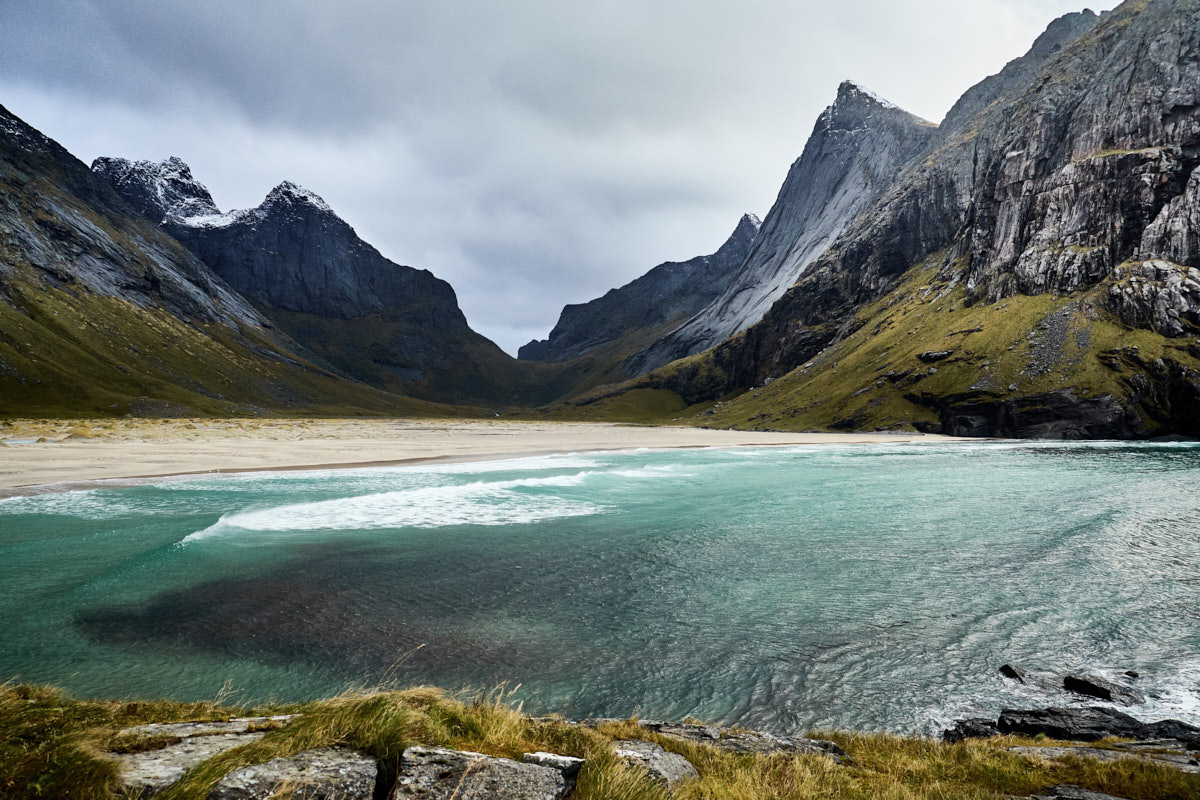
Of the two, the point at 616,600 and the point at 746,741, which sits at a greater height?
the point at 746,741

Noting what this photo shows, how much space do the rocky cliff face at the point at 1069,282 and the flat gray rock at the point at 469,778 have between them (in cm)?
13790

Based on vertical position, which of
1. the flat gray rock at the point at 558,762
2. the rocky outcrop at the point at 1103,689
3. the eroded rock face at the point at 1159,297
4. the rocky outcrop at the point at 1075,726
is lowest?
the rocky outcrop at the point at 1103,689

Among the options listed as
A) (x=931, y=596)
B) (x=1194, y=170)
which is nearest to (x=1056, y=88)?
(x=1194, y=170)

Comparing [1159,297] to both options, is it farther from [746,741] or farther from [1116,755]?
[746,741]

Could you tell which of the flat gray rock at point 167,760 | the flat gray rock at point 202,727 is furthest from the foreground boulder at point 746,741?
the flat gray rock at point 167,760

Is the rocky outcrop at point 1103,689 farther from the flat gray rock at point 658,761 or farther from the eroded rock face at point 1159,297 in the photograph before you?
the eroded rock face at point 1159,297

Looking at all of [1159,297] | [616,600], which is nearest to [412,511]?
[616,600]

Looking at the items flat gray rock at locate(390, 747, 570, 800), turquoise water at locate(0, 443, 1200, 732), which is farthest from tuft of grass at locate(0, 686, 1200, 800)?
turquoise water at locate(0, 443, 1200, 732)

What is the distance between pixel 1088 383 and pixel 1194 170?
67.2 metres

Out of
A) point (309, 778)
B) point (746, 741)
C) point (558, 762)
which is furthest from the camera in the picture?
→ point (746, 741)

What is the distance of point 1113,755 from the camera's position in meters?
8.28

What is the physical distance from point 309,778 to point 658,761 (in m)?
4.17

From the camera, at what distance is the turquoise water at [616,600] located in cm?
1238

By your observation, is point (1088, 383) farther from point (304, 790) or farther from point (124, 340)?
point (124, 340)
